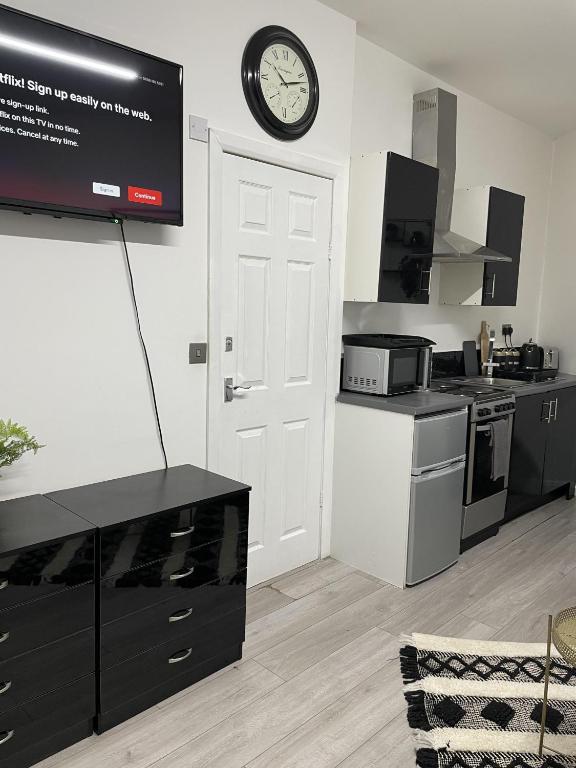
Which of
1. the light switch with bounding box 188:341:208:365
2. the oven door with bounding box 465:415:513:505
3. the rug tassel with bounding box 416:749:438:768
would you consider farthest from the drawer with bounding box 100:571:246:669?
the oven door with bounding box 465:415:513:505

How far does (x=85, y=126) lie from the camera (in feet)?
6.78

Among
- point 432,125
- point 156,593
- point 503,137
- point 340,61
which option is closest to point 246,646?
point 156,593

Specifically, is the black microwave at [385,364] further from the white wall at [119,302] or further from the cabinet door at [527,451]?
the white wall at [119,302]

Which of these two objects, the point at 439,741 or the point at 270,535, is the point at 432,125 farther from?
the point at 439,741

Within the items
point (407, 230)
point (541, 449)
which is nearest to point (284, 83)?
point (407, 230)

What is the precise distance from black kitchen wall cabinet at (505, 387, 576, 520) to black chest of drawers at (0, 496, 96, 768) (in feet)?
9.50

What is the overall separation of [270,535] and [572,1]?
2962 mm

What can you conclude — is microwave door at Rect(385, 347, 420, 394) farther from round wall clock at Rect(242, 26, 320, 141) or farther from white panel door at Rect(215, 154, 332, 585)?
round wall clock at Rect(242, 26, 320, 141)

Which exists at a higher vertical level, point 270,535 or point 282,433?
point 282,433

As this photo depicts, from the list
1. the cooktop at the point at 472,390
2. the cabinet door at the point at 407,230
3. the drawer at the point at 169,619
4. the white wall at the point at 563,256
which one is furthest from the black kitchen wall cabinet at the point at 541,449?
the drawer at the point at 169,619

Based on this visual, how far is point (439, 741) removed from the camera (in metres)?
2.03

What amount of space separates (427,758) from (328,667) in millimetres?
560

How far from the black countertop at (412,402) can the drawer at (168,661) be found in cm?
127

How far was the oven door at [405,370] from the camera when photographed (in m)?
3.22
